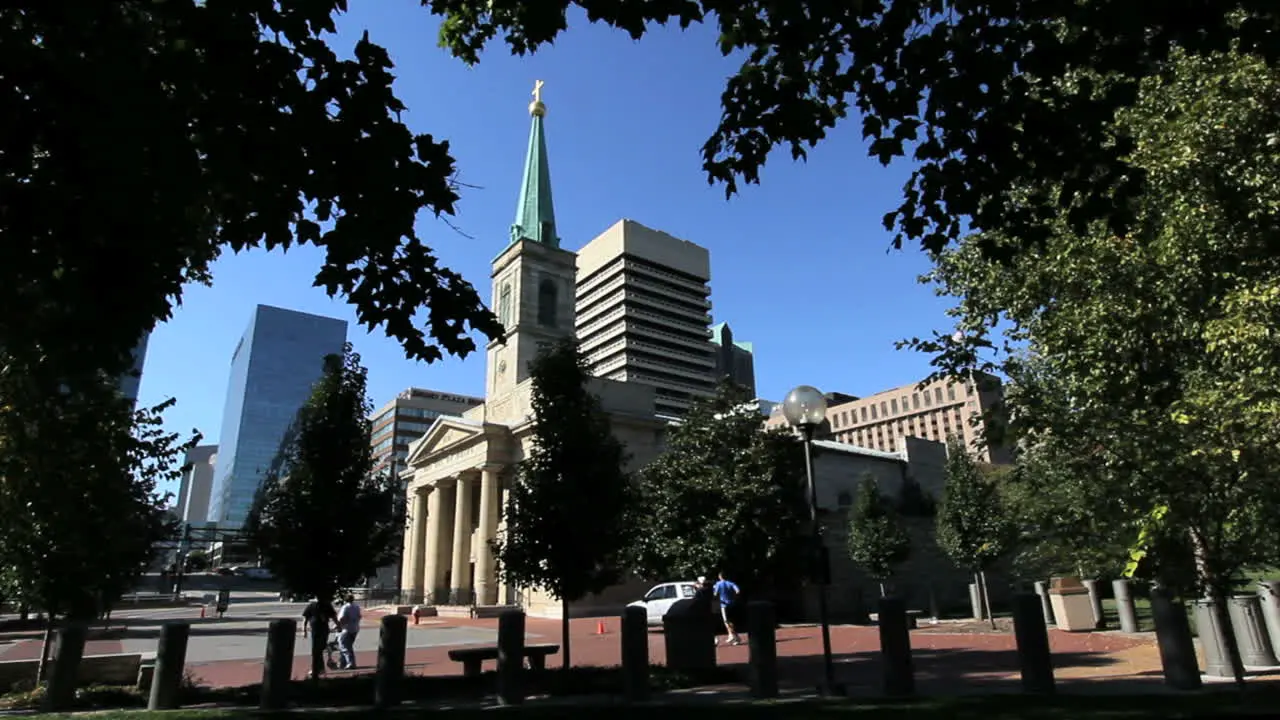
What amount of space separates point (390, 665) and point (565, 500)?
4220mm

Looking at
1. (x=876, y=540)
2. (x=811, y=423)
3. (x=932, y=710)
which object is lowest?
(x=932, y=710)

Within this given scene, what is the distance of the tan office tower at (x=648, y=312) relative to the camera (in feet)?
460

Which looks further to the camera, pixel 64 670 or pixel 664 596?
pixel 664 596

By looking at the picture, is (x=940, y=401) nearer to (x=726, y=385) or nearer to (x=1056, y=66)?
(x=726, y=385)

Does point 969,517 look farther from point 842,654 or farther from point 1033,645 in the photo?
point 1033,645

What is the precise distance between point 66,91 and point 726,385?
2841cm

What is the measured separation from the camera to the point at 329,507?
13.9 m

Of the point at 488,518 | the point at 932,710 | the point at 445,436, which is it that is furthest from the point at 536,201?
the point at 932,710

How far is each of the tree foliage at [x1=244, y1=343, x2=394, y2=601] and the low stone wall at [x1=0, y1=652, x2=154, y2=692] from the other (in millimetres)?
2752

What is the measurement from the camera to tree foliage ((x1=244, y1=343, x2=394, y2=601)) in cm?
1394

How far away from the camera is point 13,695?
1295 centimetres

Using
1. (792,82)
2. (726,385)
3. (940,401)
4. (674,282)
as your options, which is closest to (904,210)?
(792,82)

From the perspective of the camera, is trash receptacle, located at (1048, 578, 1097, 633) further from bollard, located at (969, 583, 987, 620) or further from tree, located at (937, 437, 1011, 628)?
tree, located at (937, 437, 1011, 628)

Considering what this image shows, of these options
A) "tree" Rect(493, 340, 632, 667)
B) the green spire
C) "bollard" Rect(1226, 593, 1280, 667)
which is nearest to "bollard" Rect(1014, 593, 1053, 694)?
"bollard" Rect(1226, 593, 1280, 667)
